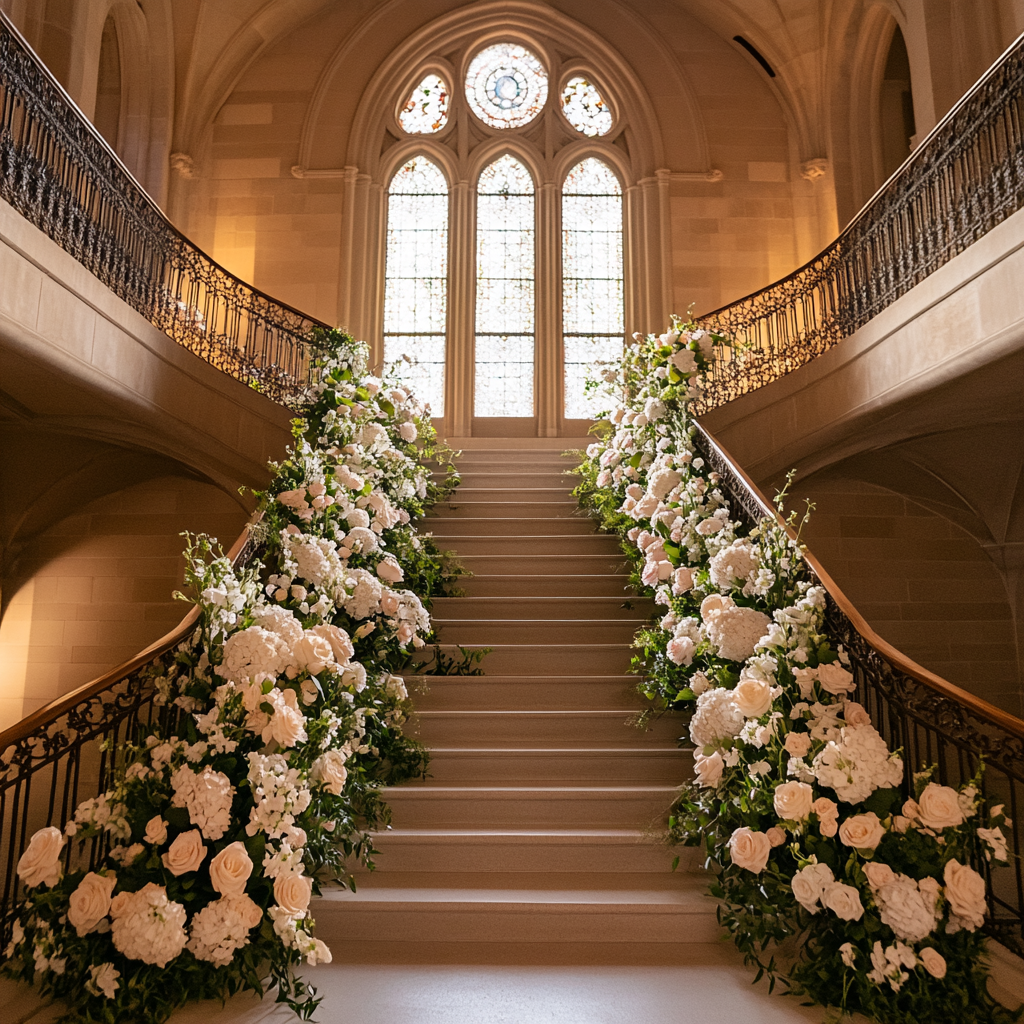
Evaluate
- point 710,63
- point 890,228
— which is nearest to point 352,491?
point 890,228

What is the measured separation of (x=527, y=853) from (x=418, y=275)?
905 centimetres

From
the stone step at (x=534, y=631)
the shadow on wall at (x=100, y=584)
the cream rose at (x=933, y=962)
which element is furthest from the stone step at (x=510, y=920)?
the shadow on wall at (x=100, y=584)

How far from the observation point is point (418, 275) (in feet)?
37.4

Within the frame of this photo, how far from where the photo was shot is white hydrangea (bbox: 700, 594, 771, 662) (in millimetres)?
3672

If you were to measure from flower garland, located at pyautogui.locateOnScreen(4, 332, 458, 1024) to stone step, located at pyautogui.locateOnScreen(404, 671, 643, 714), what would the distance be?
0.42 meters

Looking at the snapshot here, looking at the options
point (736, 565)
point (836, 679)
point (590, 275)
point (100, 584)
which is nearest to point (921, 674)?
point (836, 679)

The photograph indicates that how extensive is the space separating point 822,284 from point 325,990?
702 centimetres

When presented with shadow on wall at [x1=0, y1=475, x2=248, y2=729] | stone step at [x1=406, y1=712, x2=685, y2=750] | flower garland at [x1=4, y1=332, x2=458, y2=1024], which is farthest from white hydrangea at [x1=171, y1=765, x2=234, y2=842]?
shadow on wall at [x1=0, y1=475, x2=248, y2=729]

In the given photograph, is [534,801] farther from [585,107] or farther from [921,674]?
[585,107]

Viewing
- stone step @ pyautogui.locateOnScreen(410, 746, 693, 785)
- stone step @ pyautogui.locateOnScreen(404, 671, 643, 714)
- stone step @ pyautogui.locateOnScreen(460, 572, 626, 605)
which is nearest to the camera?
stone step @ pyautogui.locateOnScreen(410, 746, 693, 785)

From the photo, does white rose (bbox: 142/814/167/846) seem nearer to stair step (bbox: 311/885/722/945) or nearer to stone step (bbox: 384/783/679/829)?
stair step (bbox: 311/885/722/945)

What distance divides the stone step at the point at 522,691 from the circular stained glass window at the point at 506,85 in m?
9.26

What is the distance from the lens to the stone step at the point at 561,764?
4129 mm

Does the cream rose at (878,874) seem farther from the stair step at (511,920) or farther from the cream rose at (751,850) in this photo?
the stair step at (511,920)
